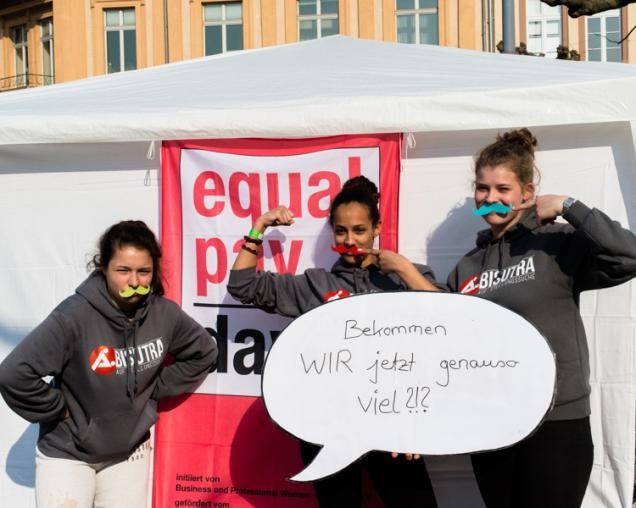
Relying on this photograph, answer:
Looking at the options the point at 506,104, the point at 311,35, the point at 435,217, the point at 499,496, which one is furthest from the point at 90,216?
the point at 311,35

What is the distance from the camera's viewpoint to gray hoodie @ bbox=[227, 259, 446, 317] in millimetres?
3268

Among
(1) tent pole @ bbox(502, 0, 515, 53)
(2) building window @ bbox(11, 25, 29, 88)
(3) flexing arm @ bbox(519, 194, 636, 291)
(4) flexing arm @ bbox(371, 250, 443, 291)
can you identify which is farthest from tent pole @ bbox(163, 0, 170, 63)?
(3) flexing arm @ bbox(519, 194, 636, 291)

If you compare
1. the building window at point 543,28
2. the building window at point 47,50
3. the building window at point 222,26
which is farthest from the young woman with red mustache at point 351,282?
the building window at point 47,50

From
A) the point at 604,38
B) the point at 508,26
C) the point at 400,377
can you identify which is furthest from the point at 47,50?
the point at 400,377

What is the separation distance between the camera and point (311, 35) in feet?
75.8

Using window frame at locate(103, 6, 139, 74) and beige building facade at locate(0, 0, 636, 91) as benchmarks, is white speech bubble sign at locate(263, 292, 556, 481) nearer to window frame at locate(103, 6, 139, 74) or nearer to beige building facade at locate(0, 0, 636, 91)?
beige building facade at locate(0, 0, 636, 91)

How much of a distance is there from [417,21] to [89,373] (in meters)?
20.4

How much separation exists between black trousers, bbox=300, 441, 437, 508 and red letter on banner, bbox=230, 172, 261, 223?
3.22 ft

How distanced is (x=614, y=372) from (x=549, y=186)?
0.72 m

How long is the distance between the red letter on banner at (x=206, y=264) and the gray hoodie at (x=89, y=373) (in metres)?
0.37

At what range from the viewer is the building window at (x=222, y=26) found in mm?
23406

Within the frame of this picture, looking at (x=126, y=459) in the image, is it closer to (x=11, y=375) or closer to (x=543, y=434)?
(x=11, y=375)

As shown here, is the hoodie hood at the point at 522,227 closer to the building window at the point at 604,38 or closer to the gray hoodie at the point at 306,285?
the gray hoodie at the point at 306,285

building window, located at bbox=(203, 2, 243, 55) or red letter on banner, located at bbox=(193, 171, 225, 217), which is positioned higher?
building window, located at bbox=(203, 2, 243, 55)
